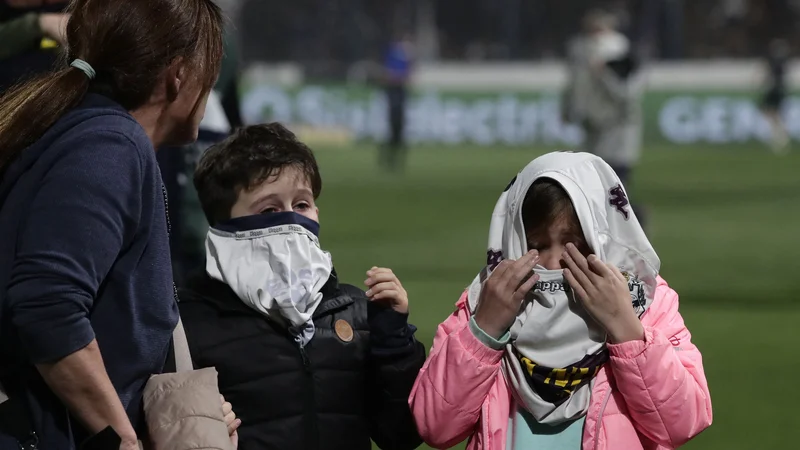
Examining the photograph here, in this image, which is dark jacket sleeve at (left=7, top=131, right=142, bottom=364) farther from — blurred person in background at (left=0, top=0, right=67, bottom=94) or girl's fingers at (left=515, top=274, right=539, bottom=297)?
blurred person in background at (left=0, top=0, right=67, bottom=94)

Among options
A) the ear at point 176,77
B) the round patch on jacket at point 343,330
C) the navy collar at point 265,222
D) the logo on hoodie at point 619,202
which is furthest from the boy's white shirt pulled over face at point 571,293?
the ear at point 176,77

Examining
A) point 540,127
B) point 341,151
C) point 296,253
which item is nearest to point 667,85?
point 540,127

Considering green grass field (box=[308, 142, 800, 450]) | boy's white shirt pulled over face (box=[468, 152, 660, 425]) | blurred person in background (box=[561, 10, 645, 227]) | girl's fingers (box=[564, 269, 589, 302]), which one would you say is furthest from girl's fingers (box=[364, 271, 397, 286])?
blurred person in background (box=[561, 10, 645, 227])

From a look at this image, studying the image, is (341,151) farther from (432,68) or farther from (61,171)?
(61,171)

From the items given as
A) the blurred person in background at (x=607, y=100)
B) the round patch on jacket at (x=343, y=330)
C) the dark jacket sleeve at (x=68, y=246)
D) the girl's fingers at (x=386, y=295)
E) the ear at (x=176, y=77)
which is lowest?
the blurred person in background at (x=607, y=100)

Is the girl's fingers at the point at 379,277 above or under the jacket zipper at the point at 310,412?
above

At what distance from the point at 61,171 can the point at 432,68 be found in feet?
99.9

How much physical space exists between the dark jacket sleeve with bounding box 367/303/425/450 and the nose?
38 centimetres

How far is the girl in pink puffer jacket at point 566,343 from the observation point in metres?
3.18

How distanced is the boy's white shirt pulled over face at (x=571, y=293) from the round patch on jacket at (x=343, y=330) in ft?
1.50

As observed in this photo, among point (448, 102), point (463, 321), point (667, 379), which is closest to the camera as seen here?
point (667, 379)

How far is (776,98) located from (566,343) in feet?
86.3

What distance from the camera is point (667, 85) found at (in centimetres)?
3055

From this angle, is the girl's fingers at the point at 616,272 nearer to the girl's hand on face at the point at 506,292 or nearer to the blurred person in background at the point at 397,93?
the girl's hand on face at the point at 506,292
